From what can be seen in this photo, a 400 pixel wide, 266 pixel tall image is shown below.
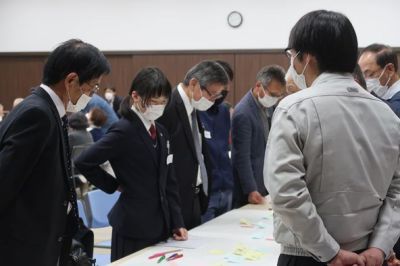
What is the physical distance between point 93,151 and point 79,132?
3571 millimetres

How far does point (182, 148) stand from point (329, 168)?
1764mm

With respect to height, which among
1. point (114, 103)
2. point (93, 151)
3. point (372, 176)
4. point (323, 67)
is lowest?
point (114, 103)

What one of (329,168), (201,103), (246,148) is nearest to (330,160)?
(329,168)

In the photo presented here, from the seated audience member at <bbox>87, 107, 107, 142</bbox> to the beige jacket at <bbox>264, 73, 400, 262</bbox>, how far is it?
575cm

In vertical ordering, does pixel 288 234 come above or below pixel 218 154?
→ above

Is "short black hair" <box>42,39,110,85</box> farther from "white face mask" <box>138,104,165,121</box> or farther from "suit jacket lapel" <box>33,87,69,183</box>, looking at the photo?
"white face mask" <box>138,104,165,121</box>

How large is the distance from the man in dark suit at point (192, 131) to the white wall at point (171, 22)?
20.0ft

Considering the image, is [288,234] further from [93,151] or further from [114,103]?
[114,103]

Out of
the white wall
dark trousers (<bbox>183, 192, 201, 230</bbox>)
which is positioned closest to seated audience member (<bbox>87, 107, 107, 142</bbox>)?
the white wall

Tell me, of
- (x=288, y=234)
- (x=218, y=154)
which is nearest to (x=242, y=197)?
(x=218, y=154)

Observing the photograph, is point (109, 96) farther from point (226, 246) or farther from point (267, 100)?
point (226, 246)

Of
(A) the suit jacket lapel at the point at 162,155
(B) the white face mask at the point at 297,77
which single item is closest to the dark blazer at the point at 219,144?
(A) the suit jacket lapel at the point at 162,155

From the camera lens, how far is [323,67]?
1599mm

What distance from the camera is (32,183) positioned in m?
1.89
